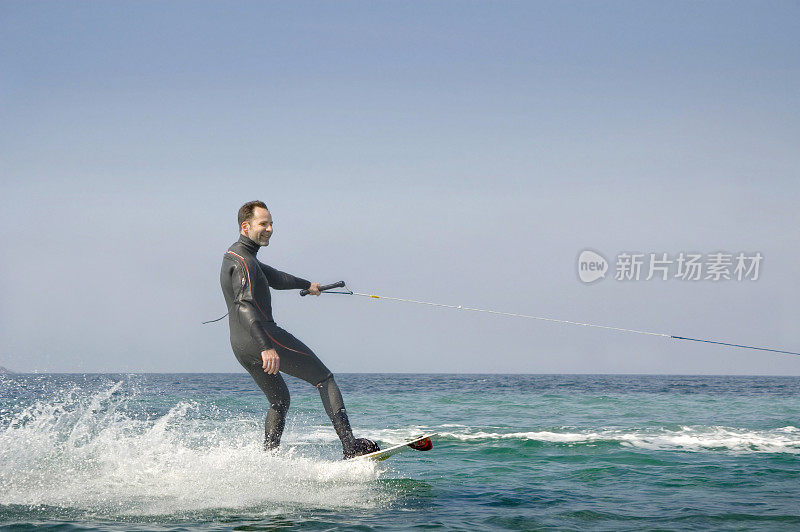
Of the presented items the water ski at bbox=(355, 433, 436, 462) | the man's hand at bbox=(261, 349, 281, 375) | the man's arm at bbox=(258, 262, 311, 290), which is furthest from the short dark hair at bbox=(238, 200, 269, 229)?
the water ski at bbox=(355, 433, 436, 462)

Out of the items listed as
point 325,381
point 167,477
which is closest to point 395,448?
point 325,381

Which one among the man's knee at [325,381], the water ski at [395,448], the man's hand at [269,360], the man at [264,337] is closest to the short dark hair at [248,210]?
the man at [264,337]

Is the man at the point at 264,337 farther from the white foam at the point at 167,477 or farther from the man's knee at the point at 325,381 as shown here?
the white foam at the point at 167,477

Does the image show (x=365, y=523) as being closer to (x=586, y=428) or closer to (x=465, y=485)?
(x=465, y=485)

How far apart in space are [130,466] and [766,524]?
241 inches

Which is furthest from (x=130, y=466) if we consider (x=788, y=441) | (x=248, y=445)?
(x=788, y=441)

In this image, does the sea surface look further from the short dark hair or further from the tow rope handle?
the short dark hair

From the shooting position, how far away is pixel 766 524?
20.7 ft

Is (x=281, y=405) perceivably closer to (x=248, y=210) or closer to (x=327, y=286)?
(x=327, y=286)

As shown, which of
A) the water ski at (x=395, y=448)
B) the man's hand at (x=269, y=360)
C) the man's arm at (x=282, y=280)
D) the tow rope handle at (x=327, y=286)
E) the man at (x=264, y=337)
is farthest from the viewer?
the tow rope handle at (x=327, y=286)

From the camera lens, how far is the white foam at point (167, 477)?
6625mm

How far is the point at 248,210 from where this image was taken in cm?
704

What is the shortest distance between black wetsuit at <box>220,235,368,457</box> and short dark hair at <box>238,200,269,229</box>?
0.17m

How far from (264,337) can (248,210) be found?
1.28 m
